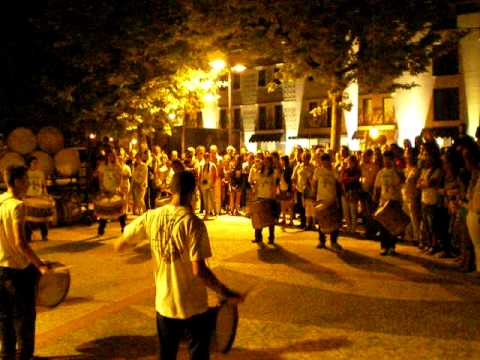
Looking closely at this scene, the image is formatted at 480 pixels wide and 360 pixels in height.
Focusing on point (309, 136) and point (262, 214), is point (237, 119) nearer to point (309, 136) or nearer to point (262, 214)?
point (309, 136)

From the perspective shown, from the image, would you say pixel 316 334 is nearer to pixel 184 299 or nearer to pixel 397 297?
pixel 397 297

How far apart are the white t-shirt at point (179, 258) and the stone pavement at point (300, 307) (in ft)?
3.42

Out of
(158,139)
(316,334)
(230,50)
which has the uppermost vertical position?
(230,50)

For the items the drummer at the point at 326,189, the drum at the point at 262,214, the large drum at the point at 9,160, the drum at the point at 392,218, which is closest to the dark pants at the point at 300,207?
the drum at the point at 262,214

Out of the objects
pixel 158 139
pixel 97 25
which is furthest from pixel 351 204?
pixel 158 139

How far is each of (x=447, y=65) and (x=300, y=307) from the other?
103 ft

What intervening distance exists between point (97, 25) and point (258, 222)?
9.92 m

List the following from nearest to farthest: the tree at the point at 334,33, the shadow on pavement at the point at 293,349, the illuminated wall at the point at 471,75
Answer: the shadow on pavement at the point at 293,349
the tree at the point at 334,33
the illuminated wall at the point at 471,75

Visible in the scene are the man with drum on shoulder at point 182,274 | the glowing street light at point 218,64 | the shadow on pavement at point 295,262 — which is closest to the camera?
the man with drum on shoulder at point 182,274

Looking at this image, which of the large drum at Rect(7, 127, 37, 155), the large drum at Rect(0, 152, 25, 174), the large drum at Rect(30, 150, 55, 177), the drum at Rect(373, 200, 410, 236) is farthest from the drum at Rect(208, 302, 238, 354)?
the large drum at Rect(7, 127, 37, 155)

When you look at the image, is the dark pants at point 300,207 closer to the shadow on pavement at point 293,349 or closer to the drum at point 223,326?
the shadow on pavement at point 293,349

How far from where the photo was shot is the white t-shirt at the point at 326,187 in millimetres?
11711

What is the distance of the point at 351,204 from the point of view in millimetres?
14070

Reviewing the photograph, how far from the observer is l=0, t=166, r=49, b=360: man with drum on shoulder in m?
5.47
